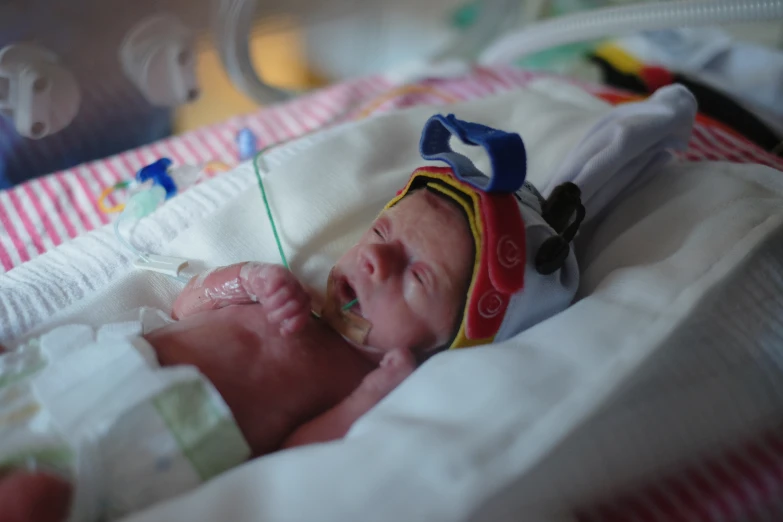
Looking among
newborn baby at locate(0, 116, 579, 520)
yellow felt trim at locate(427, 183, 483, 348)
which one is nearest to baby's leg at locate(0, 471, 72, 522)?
newborn baby at locate(0, 116, 579, 520)

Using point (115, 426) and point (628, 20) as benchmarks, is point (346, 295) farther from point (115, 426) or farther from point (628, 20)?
point (628, 20)

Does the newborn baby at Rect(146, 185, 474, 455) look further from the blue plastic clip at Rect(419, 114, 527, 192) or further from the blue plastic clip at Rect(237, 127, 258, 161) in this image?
the blue plastic clip at Rect(237, 127, 258, 161)

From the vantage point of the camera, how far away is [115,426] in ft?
1.94

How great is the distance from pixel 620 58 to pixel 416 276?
1167 mm

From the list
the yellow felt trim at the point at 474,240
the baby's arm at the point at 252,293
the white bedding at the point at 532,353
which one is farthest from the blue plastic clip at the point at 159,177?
the yellow felt trim at the point at 474,240

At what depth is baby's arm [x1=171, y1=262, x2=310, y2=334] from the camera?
73cm

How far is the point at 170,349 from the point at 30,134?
623 mm

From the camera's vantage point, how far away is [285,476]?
53cm

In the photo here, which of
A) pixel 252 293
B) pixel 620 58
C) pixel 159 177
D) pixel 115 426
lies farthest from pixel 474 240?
pixel 620 58

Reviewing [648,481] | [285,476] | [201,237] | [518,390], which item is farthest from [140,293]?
[648,481]

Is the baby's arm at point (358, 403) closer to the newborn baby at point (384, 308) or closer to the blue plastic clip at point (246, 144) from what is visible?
the newborn baby at point (384, 308)

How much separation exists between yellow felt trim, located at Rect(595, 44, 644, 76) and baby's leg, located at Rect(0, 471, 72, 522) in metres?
1.44

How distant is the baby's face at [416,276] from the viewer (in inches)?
27.2

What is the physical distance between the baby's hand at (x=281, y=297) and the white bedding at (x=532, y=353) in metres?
0.13
